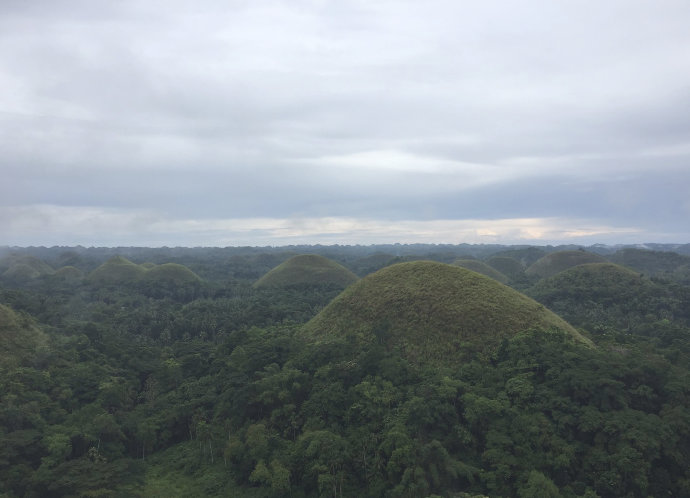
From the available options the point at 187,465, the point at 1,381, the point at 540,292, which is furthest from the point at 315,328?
the point at 540,292

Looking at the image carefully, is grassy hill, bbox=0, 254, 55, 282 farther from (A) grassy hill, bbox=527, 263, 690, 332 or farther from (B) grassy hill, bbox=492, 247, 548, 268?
(B) grassy hill, bbox=492, 247, 548, 268

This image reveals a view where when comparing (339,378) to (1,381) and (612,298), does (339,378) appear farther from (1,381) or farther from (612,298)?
(612,298)

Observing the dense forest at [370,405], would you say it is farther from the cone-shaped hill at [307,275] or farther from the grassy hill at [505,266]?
the grassy hill at [505,266]

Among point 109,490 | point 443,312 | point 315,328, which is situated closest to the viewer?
point 109,490

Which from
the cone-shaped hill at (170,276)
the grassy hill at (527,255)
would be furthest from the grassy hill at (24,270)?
the grassy hill at (527,255)

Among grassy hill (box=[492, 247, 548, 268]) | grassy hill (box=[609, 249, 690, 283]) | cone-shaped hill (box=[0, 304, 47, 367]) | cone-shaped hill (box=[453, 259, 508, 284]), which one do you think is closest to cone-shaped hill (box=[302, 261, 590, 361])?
cone-shaped hill (box=[0, 304, 47, 367])
